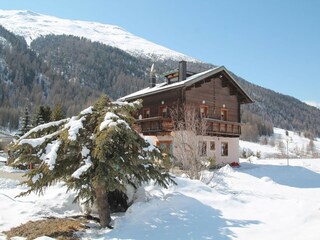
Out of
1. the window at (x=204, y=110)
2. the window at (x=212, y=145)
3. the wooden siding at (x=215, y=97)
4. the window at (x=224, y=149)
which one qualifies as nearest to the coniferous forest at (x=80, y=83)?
the wooden siding at (x=215, y=97)

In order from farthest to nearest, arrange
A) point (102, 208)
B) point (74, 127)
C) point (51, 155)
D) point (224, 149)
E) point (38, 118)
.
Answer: point (38, 118), point (224, 149), point (102, 208), point (74, 127), point (51, 155)

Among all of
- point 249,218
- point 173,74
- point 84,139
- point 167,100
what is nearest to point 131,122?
point 84,139

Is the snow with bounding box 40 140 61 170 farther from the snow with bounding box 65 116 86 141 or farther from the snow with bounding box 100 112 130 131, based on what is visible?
the snow with bounding box 100 112 130 131

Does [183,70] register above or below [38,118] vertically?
above

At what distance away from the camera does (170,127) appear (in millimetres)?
28734

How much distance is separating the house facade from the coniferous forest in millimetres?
93499

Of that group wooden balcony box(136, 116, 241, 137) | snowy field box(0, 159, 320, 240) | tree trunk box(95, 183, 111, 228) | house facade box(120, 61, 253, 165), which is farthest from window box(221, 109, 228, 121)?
tree trunk box(95, 183, 111, 228)

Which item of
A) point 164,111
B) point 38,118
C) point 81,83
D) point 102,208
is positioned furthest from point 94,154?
point 81,83

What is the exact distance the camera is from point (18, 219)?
11586mm

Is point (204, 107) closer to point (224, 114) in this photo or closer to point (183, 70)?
point (224, 114)

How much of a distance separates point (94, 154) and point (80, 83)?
156 m

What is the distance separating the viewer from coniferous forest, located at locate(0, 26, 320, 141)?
137250 millimetres

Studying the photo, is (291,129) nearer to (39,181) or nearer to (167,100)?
(167,100)

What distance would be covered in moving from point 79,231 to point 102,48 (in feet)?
595
